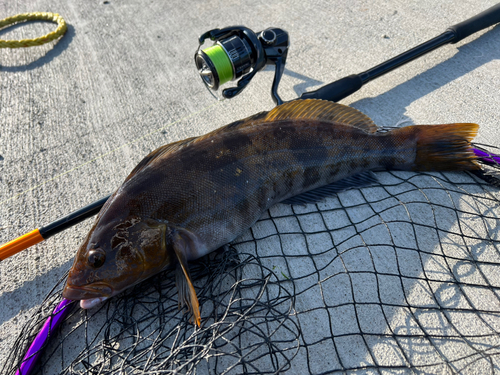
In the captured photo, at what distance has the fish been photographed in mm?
2004

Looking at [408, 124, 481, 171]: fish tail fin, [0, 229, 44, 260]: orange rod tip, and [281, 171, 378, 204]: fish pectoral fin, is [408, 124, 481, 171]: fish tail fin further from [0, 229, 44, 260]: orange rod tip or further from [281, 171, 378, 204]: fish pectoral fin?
[0, 229, 44, 260]: orange rod tip

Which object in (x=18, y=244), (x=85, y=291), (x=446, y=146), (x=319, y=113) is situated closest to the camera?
(x=85, y=291)

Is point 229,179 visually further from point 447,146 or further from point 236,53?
point 447,146

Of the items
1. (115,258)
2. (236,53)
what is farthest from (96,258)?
(236,53)

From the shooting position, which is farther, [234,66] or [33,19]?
[33,19]

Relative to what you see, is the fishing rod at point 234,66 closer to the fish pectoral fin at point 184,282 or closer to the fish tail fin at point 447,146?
the fish tail fin at point 447,146

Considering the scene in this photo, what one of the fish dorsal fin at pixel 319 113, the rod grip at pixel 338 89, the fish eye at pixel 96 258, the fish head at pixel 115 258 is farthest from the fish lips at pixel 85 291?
the rod grip at pixel 338 89

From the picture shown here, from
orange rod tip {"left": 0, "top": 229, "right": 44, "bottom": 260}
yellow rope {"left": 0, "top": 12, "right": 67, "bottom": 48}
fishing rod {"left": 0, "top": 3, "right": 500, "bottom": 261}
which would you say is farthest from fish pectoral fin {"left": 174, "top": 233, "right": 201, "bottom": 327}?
yellow rope {"left": 0, "top": 12, "right": 67, "bottom": 48}

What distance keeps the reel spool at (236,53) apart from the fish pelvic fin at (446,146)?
1195 mm

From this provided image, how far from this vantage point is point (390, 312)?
6.70ft

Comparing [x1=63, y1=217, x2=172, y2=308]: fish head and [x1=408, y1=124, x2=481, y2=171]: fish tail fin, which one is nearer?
[x1=63, y1=217, x2=172, y2=308]: fish head

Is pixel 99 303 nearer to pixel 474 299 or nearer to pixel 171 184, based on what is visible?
pixel 171 184

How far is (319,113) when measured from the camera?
Result: 2.61 meters

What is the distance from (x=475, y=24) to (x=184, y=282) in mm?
3848
